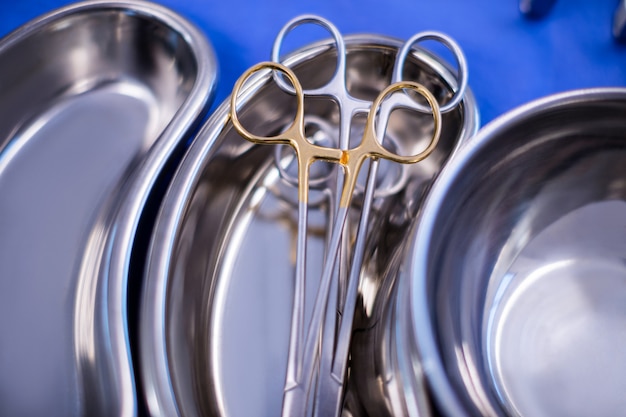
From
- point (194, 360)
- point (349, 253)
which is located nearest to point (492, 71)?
point (349, 253)

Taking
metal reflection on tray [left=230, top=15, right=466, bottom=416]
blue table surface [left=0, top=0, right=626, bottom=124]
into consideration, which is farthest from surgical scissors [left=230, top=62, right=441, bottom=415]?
blue table surface [left=0, top=0, right=626, bottom=124]

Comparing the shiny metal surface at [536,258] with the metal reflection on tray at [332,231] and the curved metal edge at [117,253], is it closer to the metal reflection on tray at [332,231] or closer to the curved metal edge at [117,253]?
the metal reflection on tray at [332,231]

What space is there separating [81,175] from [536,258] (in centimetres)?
36

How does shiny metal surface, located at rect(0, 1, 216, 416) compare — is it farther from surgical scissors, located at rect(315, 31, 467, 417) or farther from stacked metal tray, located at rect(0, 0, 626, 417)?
surgical scissors, located at rect(315, 31, 467, 417)

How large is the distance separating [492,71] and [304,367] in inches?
13.5

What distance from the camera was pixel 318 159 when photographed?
1.30 ft

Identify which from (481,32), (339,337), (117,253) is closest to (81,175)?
(117,253)

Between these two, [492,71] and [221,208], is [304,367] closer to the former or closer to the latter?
[221,208]

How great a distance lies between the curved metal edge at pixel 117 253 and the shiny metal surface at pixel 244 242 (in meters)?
0.02

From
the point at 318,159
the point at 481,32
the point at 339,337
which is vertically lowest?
the point at 339,337

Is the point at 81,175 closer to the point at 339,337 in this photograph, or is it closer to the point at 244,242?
the point at 244,242

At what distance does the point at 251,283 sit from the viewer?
16.7 inches

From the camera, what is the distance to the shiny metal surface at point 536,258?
0.35 meters

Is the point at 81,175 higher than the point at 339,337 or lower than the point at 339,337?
higher
